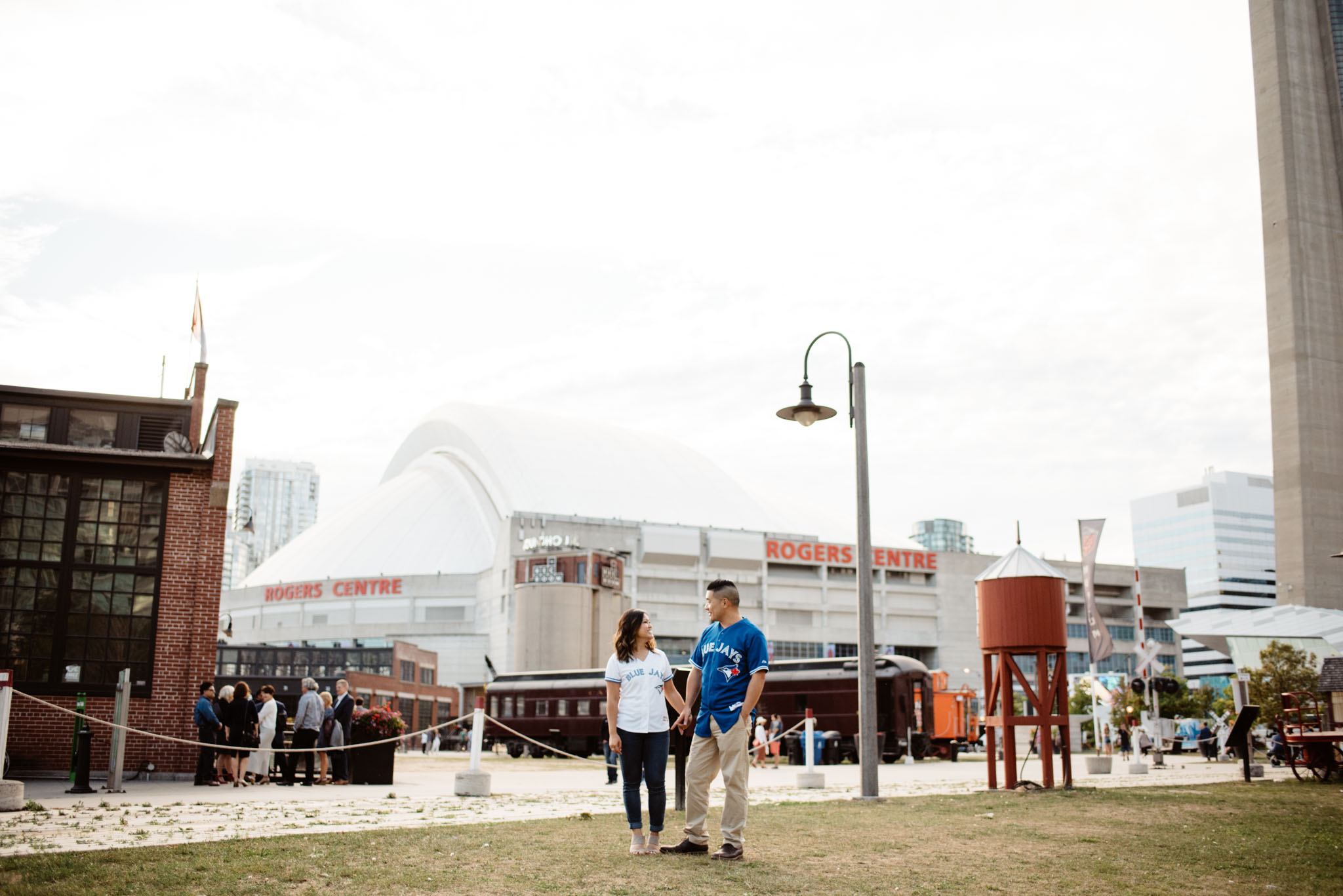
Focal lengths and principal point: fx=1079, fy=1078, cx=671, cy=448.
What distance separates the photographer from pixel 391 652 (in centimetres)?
7256

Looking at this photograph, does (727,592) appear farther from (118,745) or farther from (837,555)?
(837,555)

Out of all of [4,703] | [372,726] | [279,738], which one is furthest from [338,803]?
[279,738]

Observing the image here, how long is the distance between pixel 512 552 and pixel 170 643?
216ft

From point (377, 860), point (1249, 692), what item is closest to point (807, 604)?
point (1249, 692)

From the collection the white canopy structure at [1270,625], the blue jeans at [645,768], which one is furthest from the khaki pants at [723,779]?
the white canopy structure at [1270,625]

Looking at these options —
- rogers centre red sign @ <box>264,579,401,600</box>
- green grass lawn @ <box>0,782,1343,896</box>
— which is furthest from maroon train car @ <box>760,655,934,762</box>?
rogers centre red sign @ <box>264,579,401,600</box>

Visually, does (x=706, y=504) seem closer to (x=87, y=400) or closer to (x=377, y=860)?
(x=87, y=400)

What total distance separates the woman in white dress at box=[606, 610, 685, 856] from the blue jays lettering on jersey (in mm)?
327

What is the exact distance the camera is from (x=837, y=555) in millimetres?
96812

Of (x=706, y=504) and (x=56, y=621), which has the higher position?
(x=706, y=504)

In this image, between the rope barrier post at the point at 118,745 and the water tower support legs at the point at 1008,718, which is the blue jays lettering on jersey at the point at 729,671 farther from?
the rope barrier post at the point at 118,745

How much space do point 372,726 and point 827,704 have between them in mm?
21657

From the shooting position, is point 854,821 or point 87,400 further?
point 87,400

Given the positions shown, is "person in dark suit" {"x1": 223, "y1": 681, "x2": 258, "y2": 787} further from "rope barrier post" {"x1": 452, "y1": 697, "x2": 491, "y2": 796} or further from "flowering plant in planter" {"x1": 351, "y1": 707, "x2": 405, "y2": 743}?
"rope barrier post" {"x1": 452, "y1": 697, "x2": 491, "y2": 796}
